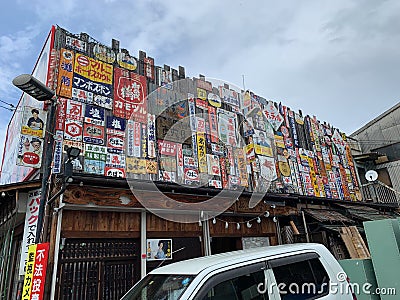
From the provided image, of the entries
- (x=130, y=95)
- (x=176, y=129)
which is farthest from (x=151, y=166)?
(x=130, y=95)

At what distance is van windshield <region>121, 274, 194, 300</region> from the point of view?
2826 mm

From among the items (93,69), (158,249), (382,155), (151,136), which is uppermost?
(93,69)

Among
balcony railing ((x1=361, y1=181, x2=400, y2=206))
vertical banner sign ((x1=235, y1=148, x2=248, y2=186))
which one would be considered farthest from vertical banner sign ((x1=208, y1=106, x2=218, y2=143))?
balcony railing ((x1=361, y1=181, x2=400, y2=206))

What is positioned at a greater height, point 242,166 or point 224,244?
point 242,166

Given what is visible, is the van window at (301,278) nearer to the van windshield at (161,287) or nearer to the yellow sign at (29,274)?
the van windshield at (161,287)

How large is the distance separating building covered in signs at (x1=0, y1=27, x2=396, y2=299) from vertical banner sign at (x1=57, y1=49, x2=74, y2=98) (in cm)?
3

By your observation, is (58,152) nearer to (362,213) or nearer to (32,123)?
(32,123)

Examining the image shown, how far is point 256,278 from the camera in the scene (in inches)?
118

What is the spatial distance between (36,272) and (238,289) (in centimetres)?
369

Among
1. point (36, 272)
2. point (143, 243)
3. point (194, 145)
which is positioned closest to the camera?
point (36, 272)

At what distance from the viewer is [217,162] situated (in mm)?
9867

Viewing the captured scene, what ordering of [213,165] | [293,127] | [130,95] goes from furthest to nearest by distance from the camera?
1. [293,127]
2. [213,165]
3. [130,95]

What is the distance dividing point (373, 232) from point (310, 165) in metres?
7.65

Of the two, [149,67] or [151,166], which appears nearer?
[151,166]
